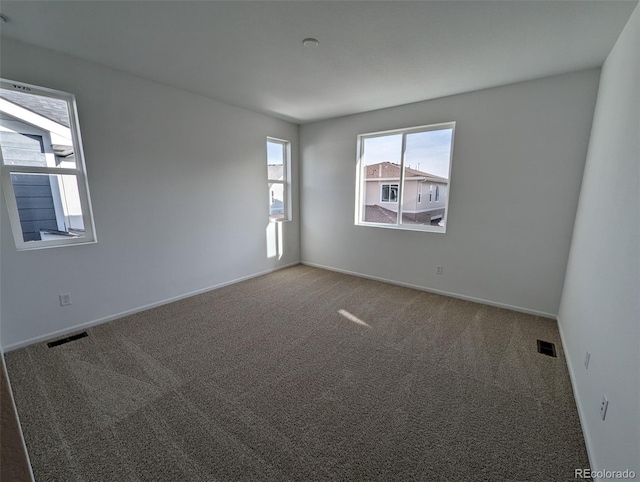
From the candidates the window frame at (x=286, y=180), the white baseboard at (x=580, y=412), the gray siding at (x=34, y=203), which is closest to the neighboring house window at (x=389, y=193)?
the window frame at (x=286, y=180)

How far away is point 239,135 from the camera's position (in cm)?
393

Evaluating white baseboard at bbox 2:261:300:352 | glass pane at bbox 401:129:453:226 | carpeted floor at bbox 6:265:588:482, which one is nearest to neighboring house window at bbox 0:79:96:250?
white baseboard at bbox 2:261:300:352

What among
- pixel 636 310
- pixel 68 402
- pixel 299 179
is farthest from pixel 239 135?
pixel 636 310

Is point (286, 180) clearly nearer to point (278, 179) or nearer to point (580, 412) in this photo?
point (278, 179)

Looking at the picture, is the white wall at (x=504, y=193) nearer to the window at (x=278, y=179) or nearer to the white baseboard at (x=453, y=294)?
the white baseboard at (x=453, y=294)

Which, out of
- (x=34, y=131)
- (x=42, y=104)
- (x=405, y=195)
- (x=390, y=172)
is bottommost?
(x=405, y=195)

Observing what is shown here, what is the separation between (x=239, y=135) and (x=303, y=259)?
2563 mm

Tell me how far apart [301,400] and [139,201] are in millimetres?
2770

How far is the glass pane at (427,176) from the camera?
3.55m

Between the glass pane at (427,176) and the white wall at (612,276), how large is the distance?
1.39 meters

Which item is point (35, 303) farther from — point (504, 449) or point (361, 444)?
point (504, 449)

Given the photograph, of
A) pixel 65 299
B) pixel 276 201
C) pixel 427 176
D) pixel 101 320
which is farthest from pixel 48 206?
pixel 427 176

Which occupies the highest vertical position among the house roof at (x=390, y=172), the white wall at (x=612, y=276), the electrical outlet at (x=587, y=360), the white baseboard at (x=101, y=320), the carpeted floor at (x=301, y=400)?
the house roof at (x=390, y=172)

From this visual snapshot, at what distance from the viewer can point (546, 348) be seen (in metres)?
2.46
